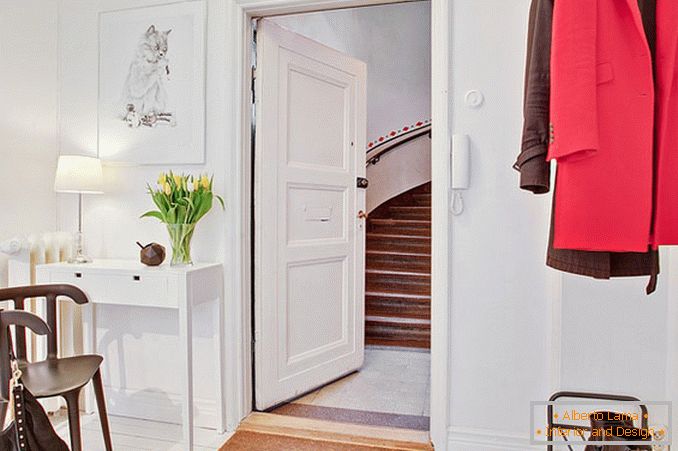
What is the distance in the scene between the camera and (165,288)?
2.12m

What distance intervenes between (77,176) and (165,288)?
0.74m

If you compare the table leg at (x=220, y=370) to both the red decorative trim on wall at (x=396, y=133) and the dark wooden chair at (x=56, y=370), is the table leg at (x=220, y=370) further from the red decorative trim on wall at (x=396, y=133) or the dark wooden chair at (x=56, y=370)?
the red decorative trim on wall at (x=396, y=133)

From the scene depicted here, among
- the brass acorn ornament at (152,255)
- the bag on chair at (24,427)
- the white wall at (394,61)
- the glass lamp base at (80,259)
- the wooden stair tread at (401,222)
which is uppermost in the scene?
the white wall at (394,61)

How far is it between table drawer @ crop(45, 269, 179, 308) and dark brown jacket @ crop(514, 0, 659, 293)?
5.06ft

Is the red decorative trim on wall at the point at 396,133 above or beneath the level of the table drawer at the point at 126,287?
above

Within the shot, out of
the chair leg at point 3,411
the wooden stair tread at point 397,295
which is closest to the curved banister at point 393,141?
the wooden stair tread at point 397,295

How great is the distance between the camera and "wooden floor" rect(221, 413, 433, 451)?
219 cm

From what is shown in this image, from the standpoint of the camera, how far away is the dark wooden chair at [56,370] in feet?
5.64

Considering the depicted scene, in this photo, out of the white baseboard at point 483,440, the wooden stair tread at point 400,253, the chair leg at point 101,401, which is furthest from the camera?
the wooden stair tread at point 400,253

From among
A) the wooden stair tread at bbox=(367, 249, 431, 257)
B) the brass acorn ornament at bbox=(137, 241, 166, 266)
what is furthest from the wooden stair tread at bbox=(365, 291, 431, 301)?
the brass acorn ornament at bbox=(137, 241, 166, 266)

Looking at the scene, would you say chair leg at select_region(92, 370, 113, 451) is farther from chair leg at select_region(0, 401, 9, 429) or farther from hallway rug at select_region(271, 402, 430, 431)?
hallway rug at select_region(271, 402, 430, 431)

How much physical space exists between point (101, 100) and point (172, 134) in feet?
1.52

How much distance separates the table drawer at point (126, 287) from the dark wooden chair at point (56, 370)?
0.10m

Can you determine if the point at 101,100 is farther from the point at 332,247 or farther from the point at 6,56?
the point at 332,247
